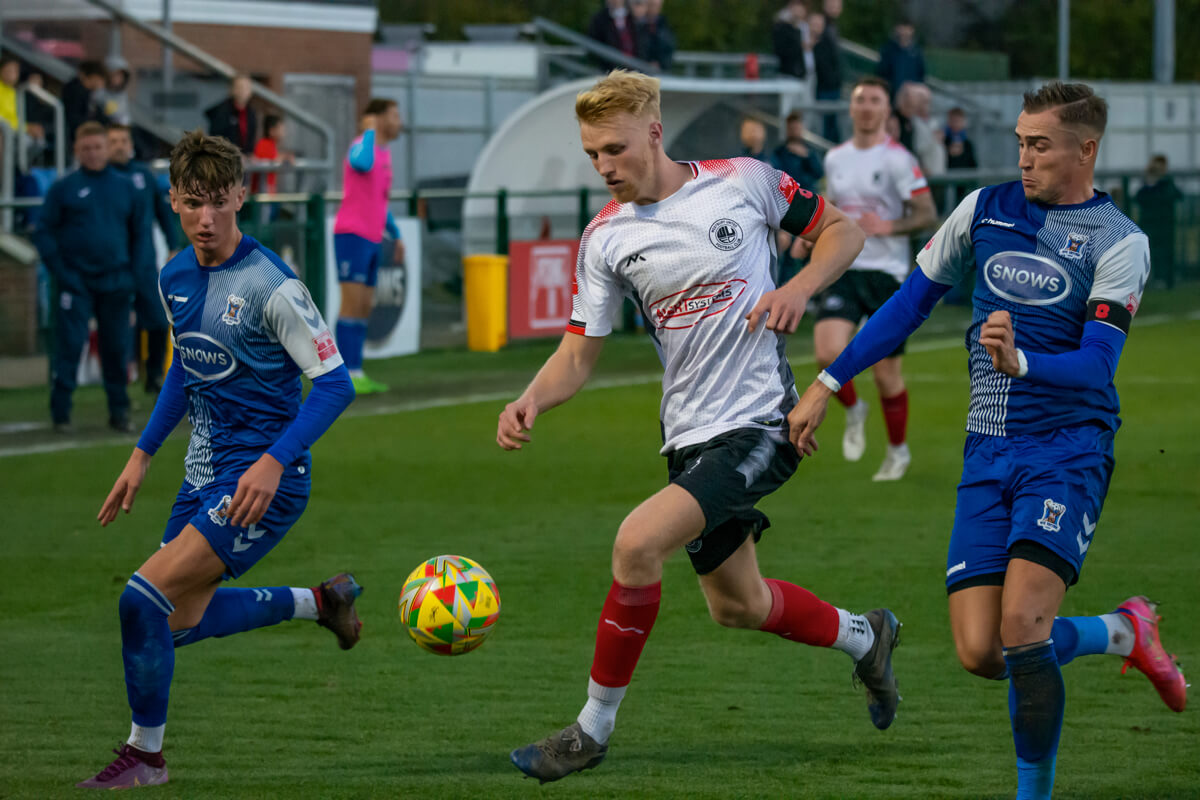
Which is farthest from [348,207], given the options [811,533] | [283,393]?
[283,393]

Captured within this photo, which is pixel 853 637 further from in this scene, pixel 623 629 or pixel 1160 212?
pixel 1160 212

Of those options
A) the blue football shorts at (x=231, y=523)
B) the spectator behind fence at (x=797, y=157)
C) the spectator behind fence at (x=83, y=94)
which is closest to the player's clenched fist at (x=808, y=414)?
the blue football shorts at (x=231, y=523)

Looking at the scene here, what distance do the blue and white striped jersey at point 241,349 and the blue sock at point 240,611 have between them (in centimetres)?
54

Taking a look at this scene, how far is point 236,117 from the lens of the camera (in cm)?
1952

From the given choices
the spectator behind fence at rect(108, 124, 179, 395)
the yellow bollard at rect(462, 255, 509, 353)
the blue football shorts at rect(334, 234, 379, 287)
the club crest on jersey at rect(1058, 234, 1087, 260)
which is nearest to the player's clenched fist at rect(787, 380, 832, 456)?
the club crest on jersey at rect(1058, 234, 1087, 260)

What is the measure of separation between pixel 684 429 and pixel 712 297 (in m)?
0.42

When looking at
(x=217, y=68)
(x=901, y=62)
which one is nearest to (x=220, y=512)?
(x=217, y=68)

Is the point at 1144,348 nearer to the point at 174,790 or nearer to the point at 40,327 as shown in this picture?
the point at 40,327

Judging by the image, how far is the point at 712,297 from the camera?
545 cm

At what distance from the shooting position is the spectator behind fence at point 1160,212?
990 inches

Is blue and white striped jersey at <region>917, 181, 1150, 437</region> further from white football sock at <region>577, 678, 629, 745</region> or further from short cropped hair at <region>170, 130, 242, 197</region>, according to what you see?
short cropped hair at <region>170, 130, 242, 197</region>

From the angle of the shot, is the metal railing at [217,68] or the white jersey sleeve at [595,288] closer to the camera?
the white jersey sleeve at [595,288]

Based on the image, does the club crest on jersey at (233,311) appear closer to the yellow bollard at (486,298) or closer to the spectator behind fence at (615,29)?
the yellow bollard at (486,298)

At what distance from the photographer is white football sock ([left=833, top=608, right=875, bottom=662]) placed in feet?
19.4
